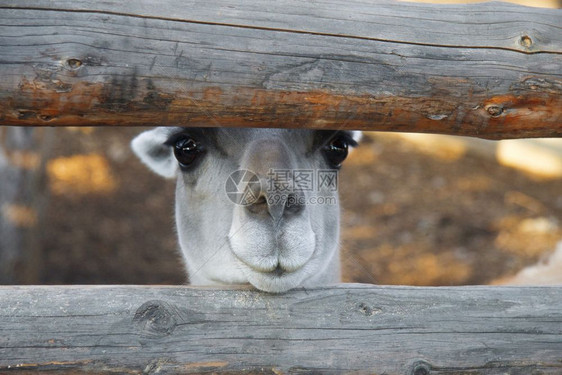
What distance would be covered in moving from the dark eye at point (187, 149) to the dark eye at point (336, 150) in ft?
2.24

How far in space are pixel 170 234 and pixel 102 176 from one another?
1.76 metres

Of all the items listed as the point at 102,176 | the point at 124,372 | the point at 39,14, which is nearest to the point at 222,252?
the point at 124,372

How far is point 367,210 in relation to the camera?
923cm

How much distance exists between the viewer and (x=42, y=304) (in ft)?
7.77

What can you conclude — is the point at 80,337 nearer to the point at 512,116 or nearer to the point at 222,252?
the point at 222,252

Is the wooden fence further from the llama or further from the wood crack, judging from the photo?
the llama

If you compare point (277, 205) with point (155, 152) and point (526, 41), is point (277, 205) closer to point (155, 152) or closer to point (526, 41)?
point (526, 41)

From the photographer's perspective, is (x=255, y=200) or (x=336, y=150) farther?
(x=336, y=150)

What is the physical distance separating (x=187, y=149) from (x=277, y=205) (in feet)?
3.30

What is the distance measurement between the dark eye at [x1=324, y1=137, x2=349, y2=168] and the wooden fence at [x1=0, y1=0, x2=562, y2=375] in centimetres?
78

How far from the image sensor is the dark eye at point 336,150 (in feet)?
11.0

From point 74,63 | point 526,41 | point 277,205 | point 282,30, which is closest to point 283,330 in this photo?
point 277,205

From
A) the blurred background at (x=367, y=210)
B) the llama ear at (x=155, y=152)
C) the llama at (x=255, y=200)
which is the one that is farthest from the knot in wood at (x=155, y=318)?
the blurred background at (x=367, y=210)

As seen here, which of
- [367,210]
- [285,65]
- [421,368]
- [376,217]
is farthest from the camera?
[367,210]
